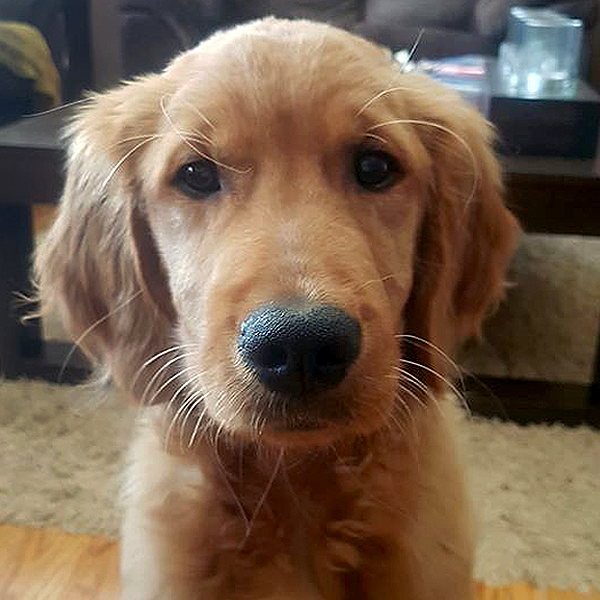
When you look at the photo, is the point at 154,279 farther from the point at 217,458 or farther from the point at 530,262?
the point at 530,262

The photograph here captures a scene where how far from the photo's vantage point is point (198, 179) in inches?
44.5

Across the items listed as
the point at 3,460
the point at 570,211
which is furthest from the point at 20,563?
the point at 570,211

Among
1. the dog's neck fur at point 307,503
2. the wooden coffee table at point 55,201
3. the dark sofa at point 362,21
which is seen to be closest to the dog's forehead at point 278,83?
the dog's neck fur at point 307,503

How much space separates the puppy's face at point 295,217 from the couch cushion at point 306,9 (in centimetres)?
296

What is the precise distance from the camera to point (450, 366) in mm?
1331

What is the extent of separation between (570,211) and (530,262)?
1359 mm

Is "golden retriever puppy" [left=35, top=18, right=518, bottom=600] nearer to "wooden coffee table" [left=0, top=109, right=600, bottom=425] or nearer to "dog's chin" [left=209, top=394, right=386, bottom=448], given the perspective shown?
"dog's chin" [left=209, top=394, right=386, bottom=448]

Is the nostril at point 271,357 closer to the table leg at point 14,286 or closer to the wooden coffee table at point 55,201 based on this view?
the wooden coffee table at point 55,201

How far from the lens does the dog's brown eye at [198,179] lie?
3.66 feet

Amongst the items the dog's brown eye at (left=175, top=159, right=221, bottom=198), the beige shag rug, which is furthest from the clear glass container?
the dog's brown eye at (left=175, top=159, right=221, bottom=198)

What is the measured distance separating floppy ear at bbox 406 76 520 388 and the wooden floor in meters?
0.58

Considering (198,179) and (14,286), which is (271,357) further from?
(14,286)

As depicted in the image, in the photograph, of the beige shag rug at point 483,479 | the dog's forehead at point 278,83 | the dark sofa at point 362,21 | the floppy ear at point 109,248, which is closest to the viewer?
the dog's forehead at point 278,83

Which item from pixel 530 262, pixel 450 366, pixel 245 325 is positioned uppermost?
pixel 245 325
